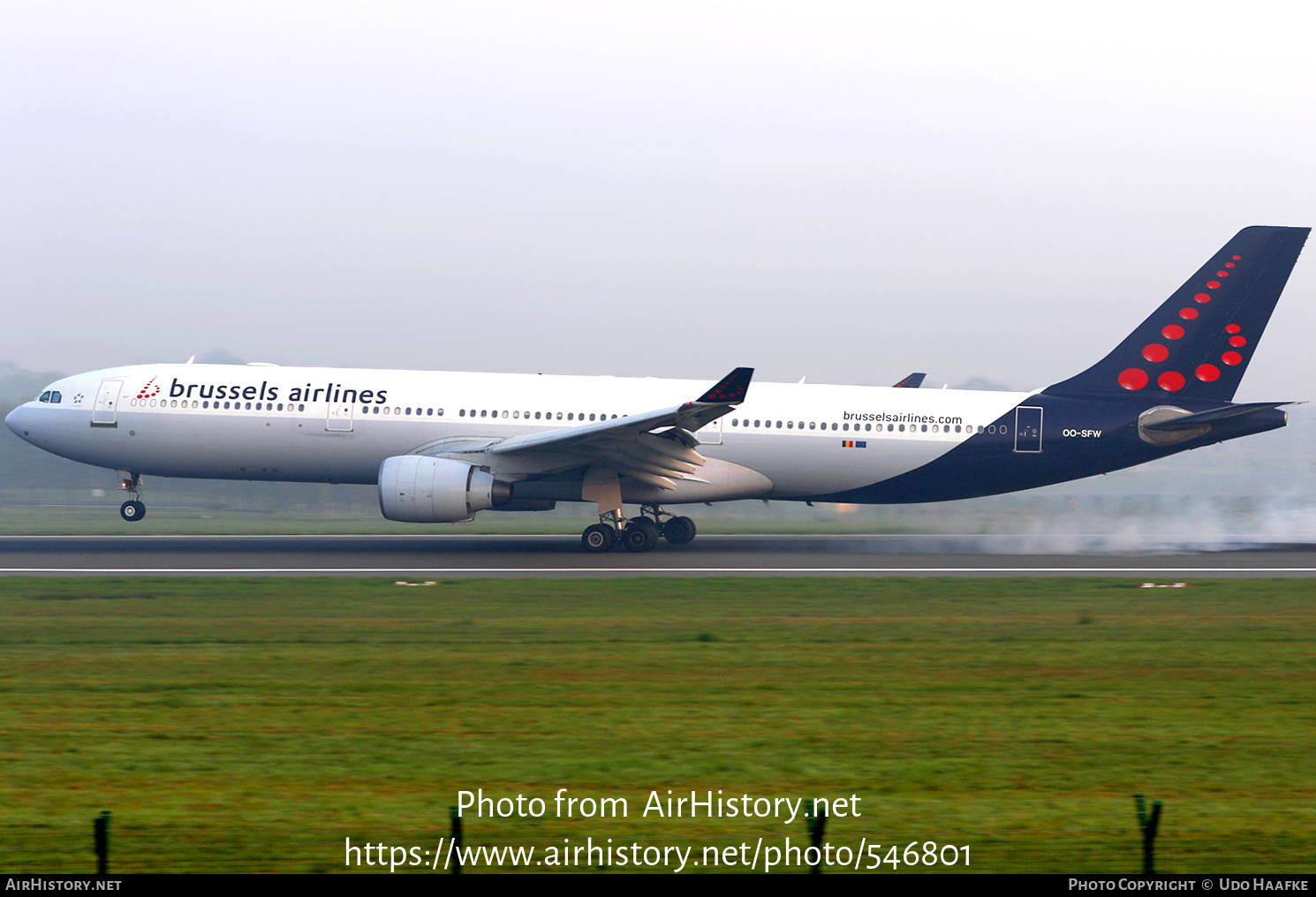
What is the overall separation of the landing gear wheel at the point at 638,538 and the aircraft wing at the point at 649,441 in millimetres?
1063

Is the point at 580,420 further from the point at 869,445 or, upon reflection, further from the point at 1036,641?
the point at 1036,641

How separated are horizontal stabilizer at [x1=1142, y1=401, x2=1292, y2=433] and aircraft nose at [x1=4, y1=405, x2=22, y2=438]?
2617 centimetres

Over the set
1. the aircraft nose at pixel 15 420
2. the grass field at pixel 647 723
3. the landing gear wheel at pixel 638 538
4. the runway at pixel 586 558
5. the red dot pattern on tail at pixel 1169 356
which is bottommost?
the grass field at pixel 647 723

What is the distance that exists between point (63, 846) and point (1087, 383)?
24.6m

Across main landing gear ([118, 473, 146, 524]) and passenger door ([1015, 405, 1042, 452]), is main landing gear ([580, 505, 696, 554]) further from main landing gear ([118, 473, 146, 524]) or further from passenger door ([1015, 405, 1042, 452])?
main landing gear ([118, 473, 146, 524])

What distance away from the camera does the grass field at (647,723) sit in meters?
6.82

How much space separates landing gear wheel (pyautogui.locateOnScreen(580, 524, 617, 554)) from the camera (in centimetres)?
2542

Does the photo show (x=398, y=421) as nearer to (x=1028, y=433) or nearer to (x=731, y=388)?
(x=731, y=388)

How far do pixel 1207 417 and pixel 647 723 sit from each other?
20.0m

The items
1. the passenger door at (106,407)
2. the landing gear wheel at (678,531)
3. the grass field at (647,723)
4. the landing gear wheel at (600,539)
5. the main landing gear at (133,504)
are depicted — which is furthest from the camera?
the landing gear wheel at (678,531)

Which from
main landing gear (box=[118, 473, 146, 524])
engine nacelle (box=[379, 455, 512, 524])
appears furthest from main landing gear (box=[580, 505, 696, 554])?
main landing gear (box=[118, 473, 146, 524])

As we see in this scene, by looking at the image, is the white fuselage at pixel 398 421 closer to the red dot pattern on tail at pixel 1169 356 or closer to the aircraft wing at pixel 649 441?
the aircraft wing at pixel 649 441

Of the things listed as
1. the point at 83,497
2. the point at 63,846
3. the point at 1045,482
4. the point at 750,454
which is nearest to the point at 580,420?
the point at 750,454

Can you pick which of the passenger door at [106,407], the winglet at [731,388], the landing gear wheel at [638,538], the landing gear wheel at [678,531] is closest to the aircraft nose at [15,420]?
the passenger door at [106,407]
